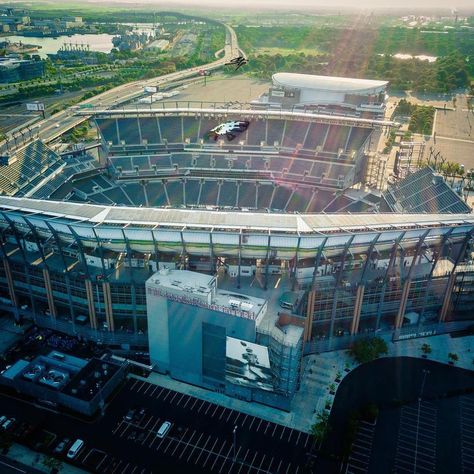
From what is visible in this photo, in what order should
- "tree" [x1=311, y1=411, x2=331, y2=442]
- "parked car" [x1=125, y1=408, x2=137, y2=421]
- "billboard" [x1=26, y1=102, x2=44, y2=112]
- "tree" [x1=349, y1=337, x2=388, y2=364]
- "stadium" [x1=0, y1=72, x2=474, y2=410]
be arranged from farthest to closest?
"billboard" [x1=26, y1=102, x2=44, y2=112], "tree" [x1=349, y1=337, x2=388, y2=364], "stadium" [x1=0, y1=72, x2=474, y2=410], "parked car" [x1=125, y1=408, x2=137, y2=421], "tree" [x1=311, y1=411, x2=331, y2=442]

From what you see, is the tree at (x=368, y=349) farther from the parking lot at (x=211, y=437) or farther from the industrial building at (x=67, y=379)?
the industrial building at (x=67, y=379)

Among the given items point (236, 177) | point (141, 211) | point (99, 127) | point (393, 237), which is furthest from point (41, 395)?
point (99, 127)

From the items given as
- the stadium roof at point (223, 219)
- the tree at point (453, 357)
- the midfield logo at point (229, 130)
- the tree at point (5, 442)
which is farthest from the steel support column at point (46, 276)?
the tree at point (453, 357)

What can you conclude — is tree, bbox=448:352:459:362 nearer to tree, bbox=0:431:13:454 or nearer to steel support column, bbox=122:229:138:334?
steel support column, bbox=122:229:138:334

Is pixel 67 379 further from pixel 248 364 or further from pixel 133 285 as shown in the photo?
pixel 248 364

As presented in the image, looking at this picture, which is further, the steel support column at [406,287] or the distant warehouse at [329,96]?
the distant warehouse at [329,96]

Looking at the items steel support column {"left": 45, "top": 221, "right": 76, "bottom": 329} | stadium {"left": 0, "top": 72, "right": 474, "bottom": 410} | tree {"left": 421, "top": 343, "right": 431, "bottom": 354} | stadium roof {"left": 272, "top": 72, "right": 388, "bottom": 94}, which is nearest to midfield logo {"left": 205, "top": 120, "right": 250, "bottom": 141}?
stadium {"left": 0, "top": 72, "right": 474, "bottom": 410}

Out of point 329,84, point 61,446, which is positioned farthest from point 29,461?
point 329,84
